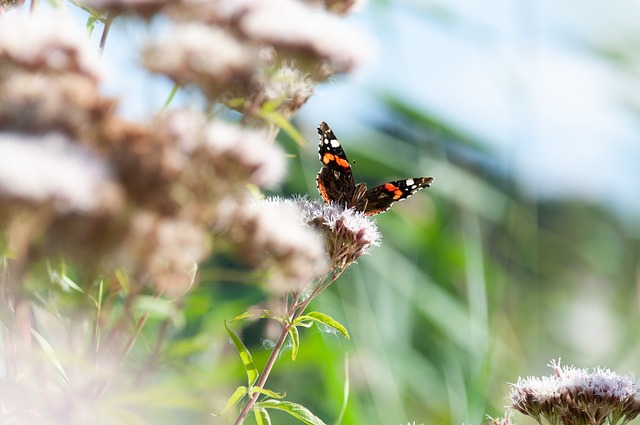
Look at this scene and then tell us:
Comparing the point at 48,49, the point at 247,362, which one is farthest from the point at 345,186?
the point at 48,49

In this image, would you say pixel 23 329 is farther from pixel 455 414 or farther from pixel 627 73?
pixel 627 73

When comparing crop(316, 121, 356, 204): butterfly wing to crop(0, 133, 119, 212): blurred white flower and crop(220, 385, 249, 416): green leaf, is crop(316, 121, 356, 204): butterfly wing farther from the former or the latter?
crop(0, 133, 119, 212): blurred white flower

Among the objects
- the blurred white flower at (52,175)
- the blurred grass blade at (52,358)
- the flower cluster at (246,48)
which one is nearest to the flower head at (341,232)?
the flower cluster at (246,48)

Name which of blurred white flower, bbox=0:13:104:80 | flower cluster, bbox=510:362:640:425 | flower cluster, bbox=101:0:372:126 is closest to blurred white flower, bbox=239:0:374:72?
flower cluster, bbox=101:0:372:126

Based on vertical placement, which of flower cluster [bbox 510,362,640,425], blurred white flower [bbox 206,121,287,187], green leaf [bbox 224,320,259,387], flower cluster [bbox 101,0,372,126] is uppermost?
flower cluster [bbox 101,0,372,126]

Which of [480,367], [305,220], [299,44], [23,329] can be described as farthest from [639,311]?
[23,329]

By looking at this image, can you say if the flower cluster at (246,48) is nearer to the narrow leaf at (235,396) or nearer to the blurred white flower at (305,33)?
the blurred white flower at (305,33)

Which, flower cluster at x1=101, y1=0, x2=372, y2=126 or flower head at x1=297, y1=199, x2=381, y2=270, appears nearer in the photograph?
flower cluster at x1=101, y1=0, x2=372, y2=126

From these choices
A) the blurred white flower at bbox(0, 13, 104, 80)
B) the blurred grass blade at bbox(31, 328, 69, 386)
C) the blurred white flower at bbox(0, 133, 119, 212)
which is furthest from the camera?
the blurred grass blade at bbox(31, 328, 69, 386)
